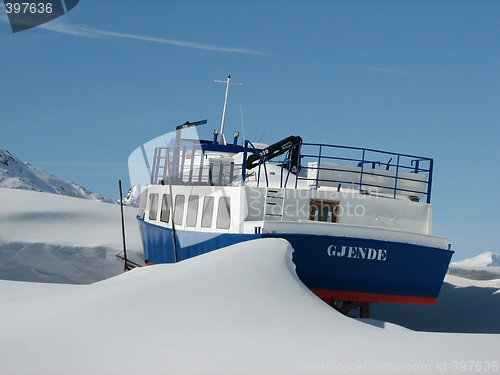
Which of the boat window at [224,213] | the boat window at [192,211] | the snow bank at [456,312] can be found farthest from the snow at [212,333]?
the snow bank at [456,312]

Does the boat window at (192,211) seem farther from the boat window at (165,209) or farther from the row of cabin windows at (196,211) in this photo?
the boat window at (165,209)

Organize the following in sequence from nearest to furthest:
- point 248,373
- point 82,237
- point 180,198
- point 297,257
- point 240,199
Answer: point 248,373
point 297,257
point 240,199
point 180,198
point 82,237

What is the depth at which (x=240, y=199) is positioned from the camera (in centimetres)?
1495

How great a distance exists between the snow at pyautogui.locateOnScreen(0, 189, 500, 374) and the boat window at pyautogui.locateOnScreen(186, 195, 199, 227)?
20.6 feet

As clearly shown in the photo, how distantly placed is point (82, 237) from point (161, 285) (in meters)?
23.7

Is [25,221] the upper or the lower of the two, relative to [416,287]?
lower

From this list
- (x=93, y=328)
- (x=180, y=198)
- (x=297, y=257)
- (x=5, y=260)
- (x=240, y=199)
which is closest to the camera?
(x=93, y=328)

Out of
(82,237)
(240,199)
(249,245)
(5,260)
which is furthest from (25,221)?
(249,245)

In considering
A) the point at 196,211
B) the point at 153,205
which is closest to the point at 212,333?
the point at 196,211

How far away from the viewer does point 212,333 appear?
6.70 meters

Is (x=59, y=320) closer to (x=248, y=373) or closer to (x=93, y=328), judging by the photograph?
(x=93, y=328)

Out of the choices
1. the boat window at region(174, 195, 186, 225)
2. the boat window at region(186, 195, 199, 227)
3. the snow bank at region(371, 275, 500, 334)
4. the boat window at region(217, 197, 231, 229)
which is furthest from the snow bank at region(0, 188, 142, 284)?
the snow bank at region(371, 275, 500, 334)

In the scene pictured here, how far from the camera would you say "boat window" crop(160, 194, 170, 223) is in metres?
19.1

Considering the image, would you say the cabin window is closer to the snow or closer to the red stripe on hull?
the red stripe on hull
